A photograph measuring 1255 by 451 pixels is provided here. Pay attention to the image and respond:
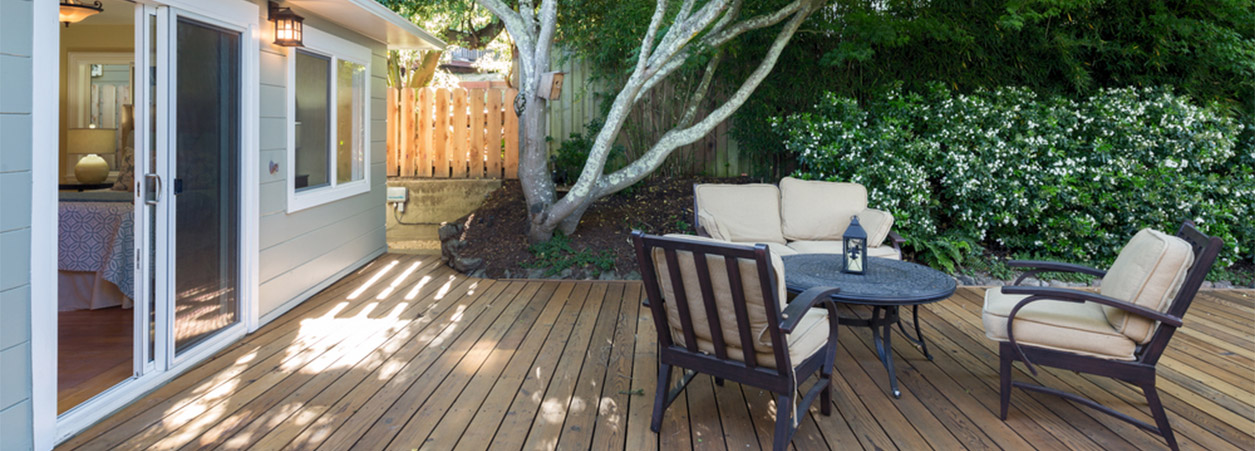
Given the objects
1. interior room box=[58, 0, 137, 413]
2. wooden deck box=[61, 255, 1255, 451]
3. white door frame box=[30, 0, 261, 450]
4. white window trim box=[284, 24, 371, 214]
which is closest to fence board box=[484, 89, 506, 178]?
white window trim box=[284, 24, 371, 214]

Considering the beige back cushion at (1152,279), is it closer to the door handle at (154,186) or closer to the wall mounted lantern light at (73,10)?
the door handle at (154,186)

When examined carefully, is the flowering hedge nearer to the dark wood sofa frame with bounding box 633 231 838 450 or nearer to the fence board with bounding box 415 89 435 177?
the dark wood sofa frame with bounding box 633 231 838 450

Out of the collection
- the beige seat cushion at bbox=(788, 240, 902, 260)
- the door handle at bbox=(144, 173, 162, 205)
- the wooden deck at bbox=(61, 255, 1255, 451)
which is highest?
the door handle at bbox=(144, 173, 162, 205)

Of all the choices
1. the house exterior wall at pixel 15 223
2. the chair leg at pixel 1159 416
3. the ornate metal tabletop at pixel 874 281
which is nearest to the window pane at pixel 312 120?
the house exterior wall at pixel 15 223

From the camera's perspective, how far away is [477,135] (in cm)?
854

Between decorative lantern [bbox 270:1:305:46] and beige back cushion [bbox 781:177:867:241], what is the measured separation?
3487mm

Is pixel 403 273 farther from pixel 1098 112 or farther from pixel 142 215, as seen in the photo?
pixel 1098 112

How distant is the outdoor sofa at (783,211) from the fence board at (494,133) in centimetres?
349

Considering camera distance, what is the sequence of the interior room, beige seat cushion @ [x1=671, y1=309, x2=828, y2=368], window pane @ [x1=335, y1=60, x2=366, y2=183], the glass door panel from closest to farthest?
beige seat cushion @ [x1=671, y1=309, x2=828, y2=368] < the glass door panel < the interior room < window pane @ [x1=335, y1=60, x2=366, y2=183]

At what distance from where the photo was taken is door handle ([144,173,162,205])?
11.3 ft

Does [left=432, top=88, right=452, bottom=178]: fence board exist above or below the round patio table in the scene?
above

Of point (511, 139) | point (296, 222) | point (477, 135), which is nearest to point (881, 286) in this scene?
point (296, 222)

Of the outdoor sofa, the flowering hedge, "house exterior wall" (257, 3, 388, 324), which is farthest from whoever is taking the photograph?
the flowering hedge

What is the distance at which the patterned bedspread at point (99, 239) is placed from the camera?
452 cm
